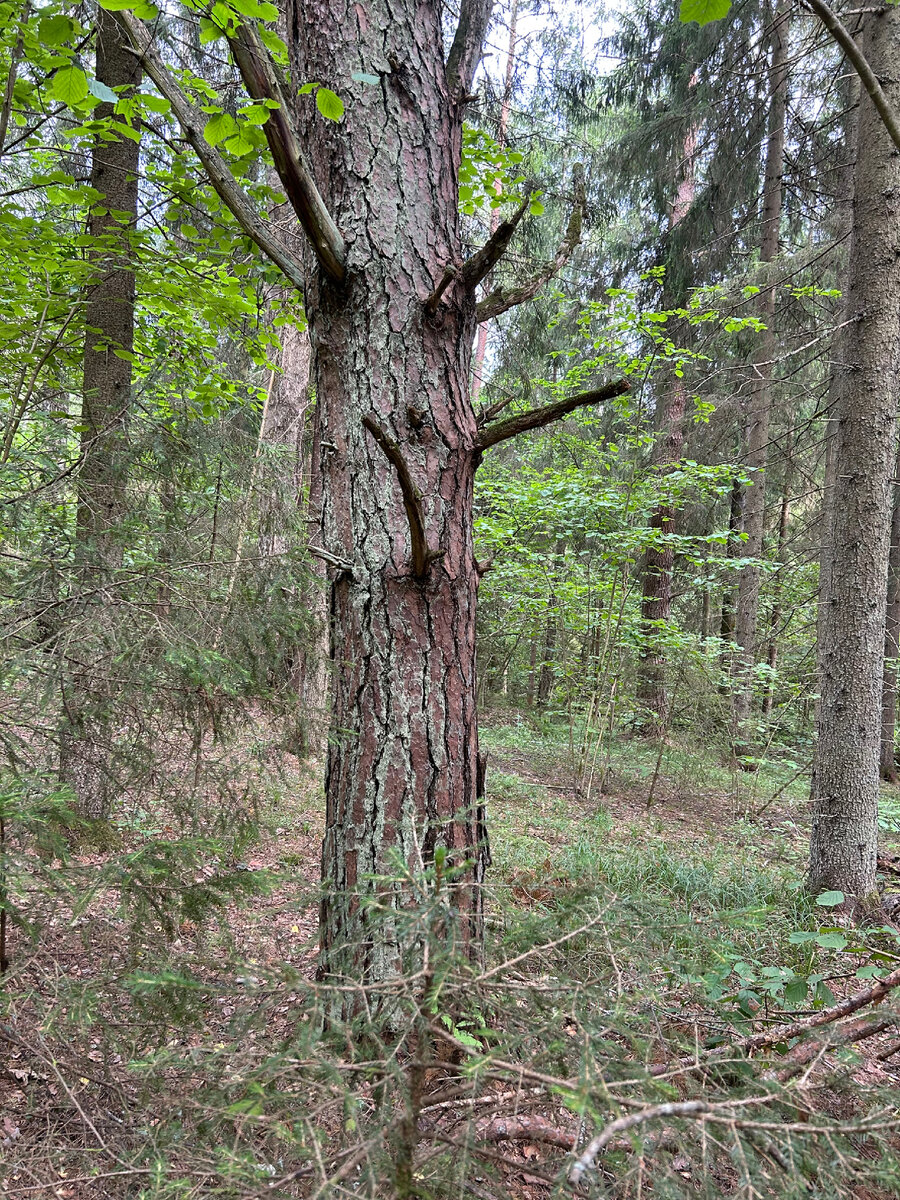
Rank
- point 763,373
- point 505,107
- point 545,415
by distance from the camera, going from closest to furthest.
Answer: point 545,415 → point 505,107 → point 763,373

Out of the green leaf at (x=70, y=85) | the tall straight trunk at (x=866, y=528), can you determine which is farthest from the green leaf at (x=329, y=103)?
the tall straight trunk at (x=866, y=528)

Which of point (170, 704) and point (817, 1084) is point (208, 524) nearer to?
point (170, 704)

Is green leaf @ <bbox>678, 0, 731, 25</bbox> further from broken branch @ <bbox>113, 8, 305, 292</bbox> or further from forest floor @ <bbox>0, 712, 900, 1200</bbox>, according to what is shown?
forest floor @ <bbox>0, 712, 900, 1200</bbox>

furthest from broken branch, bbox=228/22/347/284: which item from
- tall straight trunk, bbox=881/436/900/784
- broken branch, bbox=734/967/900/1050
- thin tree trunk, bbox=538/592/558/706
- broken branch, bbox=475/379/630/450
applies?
tall straight trunk, bbox=881/436/900/784

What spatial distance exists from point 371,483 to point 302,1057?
1.55m

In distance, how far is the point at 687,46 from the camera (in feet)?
30.1

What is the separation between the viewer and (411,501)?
181 cm

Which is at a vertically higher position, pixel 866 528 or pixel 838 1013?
pixel 866 528

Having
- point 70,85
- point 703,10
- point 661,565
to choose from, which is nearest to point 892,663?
point 661,565

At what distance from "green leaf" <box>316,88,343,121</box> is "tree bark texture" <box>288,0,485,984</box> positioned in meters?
0.17

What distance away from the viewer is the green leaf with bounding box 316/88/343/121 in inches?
76.0

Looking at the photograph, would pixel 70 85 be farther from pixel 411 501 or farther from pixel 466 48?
pixel 411 501

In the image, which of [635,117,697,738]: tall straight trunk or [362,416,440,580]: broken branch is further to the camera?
[635,117,697,738]: tall straight trunk

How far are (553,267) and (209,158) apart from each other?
1223mm
